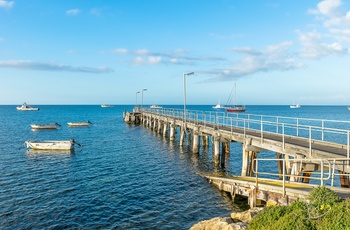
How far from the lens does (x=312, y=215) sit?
841cm

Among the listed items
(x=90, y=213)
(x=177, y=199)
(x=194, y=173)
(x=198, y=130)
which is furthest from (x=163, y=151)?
(x=90, y=213)

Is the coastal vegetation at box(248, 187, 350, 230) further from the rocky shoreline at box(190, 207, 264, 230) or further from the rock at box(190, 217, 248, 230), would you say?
the rocky shoreline at box(190, 207, 264, 230)

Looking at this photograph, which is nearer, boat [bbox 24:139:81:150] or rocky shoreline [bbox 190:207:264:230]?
rocky shoreline [bbox 190:207:264:230]

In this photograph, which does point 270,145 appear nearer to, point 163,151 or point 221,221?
point 221,221

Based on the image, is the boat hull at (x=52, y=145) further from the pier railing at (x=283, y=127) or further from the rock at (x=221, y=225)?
the rock at (x=221, y=225)

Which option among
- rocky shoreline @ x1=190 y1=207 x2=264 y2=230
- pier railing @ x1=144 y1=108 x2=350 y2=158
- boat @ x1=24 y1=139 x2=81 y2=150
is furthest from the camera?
boat @ x1=24 y1=139 x2=81 y2=150

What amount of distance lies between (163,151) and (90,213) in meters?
18.4

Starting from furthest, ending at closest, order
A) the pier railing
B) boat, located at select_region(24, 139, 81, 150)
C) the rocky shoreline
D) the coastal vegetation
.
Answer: boat, located at select_region(24, 139, 81, 150)
the pier railing
the rocky shoreline
the coastal vegetation

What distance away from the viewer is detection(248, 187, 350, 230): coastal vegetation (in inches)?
307

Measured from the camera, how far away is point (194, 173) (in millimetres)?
22891

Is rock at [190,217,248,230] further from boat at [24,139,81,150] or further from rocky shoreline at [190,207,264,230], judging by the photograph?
boat at [24,139,81,150]

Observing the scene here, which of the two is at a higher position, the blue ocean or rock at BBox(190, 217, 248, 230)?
rock at BBox(190, 217, 248, 230)

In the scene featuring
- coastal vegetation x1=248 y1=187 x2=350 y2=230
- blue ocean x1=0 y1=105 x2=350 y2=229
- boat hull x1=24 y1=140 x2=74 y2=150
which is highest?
coastal vegetation x1=248 y1=187 x2=350 y2=230

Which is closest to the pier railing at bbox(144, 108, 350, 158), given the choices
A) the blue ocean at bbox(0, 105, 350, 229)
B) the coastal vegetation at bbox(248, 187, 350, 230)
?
the coastal vegetation at bbox(248, 187, 350, 230)
